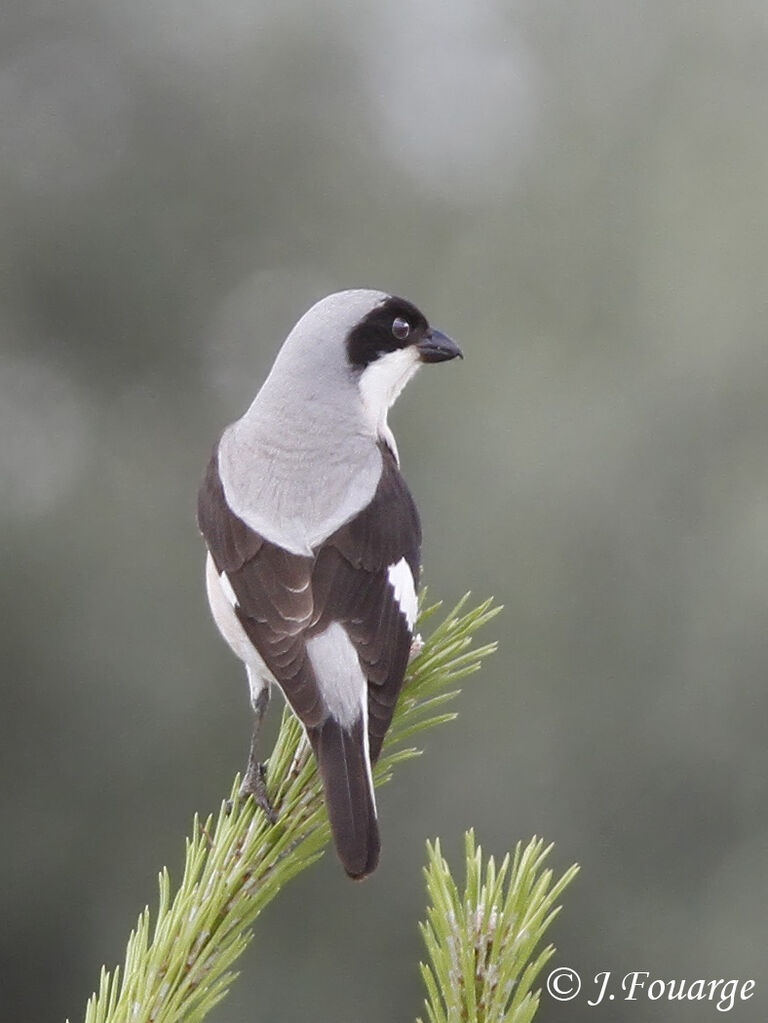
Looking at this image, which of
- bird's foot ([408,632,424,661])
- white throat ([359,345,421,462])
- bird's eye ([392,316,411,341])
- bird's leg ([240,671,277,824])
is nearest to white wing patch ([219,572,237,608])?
bird's leg ([240,671,277,824])

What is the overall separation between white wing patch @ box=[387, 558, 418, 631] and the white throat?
0.56 meters

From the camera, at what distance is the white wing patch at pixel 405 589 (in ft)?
6.47

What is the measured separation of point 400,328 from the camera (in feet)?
9.29

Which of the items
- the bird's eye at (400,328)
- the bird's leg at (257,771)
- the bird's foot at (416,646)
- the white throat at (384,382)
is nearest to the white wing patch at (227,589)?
the bird's leg at (257,771)

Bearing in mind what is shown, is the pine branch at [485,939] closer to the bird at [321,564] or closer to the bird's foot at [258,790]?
the bird at [321,564]

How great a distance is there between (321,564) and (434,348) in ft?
3.26

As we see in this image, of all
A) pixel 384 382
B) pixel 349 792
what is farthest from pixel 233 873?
pixel 384 382

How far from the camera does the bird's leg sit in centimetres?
168

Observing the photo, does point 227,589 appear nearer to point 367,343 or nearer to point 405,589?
point 405,589

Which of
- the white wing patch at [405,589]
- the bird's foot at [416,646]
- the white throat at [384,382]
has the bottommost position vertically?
the bird's foot at [416,646]

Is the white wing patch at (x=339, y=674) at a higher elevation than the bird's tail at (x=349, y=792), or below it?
higher

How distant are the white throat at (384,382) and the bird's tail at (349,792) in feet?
3.19

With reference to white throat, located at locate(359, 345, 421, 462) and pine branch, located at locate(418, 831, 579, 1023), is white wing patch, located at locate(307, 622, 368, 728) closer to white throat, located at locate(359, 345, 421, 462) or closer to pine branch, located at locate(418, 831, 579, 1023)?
pine branch, located at locate(418, 831, 579, 1023)

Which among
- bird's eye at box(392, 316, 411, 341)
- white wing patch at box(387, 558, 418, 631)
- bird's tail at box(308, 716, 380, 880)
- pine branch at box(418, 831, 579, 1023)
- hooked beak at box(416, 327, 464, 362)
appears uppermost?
hooked beak at box(416, 327, 464, 362)
